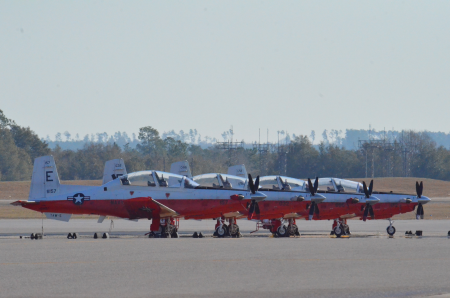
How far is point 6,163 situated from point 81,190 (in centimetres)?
7714

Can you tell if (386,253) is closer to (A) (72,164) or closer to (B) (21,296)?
(B) (21,296)

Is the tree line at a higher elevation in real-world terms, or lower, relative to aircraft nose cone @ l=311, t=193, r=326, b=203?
higher

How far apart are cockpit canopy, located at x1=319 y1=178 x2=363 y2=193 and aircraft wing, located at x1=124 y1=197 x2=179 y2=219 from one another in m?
7.48

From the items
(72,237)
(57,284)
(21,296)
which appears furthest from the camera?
(72,237)

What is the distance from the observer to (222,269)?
14.5 m

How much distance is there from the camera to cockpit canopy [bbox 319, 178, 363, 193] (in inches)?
1166

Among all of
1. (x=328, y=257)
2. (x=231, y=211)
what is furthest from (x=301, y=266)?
(x=231, y=211)

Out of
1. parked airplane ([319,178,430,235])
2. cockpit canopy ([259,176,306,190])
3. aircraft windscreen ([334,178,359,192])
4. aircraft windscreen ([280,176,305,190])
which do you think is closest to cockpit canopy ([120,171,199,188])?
cockpit canopy ([259,176,306,190])

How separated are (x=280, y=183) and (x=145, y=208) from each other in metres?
6.63

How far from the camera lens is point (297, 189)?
29125 millimetres

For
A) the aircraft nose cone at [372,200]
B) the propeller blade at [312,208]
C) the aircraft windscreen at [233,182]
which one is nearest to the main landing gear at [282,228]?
the propeller blade at [312,208]

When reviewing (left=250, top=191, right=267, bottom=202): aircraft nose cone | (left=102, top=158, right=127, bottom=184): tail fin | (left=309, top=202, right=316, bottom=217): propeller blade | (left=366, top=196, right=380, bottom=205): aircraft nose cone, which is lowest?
(left=309, top=202, right=316, bottom=217): propeller blade

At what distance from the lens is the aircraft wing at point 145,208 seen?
83.2 feet

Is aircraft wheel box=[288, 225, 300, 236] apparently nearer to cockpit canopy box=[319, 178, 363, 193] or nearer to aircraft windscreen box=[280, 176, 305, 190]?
aircraft windscreen box=[280, 176, 305, 190]
